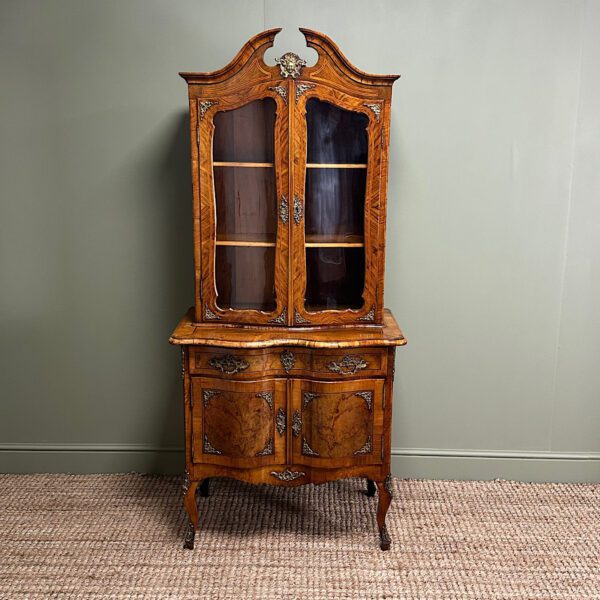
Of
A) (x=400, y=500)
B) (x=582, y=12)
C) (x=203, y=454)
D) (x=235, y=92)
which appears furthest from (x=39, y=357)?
(x=582, y=12)

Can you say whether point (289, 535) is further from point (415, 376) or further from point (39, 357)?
point (39, 357)

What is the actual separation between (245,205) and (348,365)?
684 mm

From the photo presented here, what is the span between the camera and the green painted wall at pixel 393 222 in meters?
2.69

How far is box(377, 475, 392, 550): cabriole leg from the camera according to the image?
2459mm

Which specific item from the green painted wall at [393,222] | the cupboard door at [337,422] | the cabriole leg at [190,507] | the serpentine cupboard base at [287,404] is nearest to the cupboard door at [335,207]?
the serpentine cupboard base at [287,404]

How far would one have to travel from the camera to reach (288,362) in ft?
7.76

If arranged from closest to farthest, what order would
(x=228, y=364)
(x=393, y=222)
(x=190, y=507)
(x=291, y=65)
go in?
(x=291, y=65) < (x=228, y=364) < (x=190, y=507) < (x=393, y=222)

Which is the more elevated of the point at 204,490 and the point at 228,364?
the point at 228,364

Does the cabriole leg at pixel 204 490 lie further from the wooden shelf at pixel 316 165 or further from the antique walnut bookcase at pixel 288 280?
the wooden shelf at pixel 316 165

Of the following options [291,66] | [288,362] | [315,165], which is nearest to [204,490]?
[288,362]

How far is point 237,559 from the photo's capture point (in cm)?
240

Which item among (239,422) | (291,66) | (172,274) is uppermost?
(291,66)

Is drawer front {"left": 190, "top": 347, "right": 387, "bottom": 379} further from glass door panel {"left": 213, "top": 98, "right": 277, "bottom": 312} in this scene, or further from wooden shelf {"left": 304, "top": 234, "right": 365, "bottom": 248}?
wooden shelf {"left": 304, "top": 234, "right": 365, "bottom": 248}

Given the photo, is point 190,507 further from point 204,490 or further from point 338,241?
point 338,241
